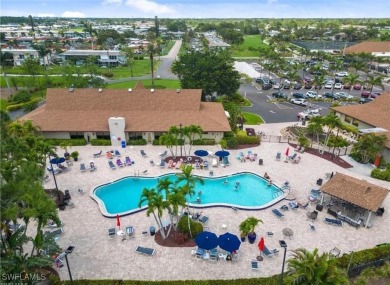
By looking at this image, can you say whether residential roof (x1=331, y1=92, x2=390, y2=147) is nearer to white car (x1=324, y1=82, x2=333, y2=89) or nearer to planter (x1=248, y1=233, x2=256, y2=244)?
white car (x1=324, y1=82, x2=333, y2=89)

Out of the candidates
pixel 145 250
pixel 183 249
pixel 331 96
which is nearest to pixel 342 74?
pixel 331 96

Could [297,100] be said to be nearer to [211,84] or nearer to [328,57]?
[211,84]

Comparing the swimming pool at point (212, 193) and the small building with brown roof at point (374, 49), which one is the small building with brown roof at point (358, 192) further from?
the small building with brown roof at point (374, 49)

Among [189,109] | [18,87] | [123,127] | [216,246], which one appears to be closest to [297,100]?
[189,109]

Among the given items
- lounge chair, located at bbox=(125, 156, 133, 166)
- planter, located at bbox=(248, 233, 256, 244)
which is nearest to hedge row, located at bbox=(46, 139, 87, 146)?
lounge chair, located at bbox=(125, 156, 133, 166)

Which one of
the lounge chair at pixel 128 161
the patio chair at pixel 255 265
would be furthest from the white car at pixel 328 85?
the patio chair at pixel 255 265
